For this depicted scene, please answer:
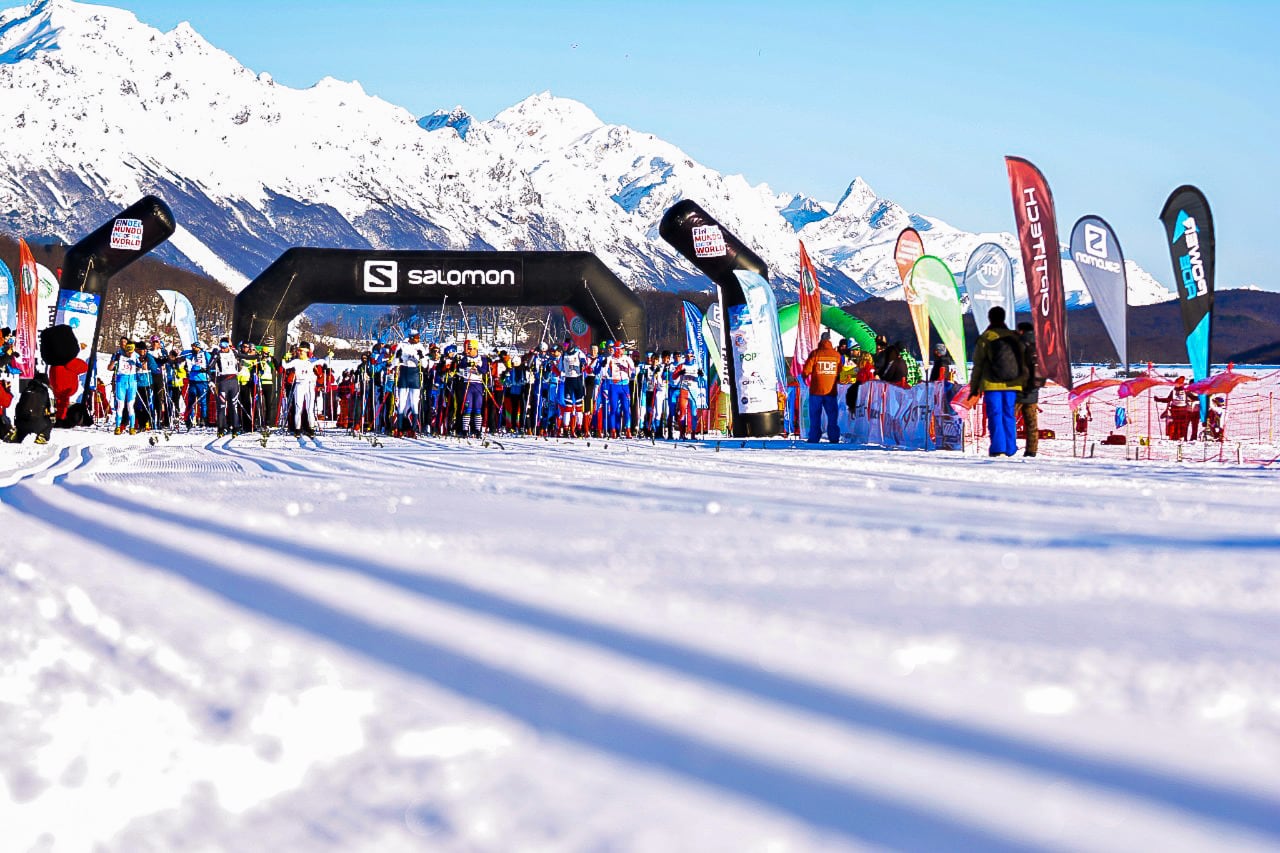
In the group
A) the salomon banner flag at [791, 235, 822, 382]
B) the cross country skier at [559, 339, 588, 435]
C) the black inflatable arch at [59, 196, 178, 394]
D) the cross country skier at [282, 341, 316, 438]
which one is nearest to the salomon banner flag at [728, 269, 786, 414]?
the salomon banner flag at [791, 235, 822, 382]

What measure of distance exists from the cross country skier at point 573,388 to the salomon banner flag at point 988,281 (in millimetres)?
5595

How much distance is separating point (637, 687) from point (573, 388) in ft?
53.5

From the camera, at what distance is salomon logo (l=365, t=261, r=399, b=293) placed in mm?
21141

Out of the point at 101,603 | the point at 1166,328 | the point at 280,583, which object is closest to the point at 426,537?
the point at 280,583

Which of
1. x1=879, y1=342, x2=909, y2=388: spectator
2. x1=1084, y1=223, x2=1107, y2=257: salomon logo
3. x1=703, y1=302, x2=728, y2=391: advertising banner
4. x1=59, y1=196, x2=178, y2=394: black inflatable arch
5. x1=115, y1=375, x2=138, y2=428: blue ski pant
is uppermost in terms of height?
x1=59, y1=196, x2=178, y2=394: black inflatable arch

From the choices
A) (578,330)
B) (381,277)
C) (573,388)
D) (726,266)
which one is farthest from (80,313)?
(726,266)

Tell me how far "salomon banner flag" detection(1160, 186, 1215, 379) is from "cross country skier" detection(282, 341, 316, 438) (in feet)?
36.6

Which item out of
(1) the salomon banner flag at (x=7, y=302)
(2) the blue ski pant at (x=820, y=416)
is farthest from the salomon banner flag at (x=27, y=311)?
(2) the blue ski pant at (x=820, y=416)

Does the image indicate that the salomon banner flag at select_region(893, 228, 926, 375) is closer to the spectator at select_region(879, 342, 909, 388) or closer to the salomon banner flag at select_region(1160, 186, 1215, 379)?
the spectator at select_region(879, 342, 909, 388)

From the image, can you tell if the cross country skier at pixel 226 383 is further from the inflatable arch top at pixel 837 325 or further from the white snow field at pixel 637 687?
the white snow field at pixel 637 687

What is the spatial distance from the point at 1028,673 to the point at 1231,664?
39 centimetres

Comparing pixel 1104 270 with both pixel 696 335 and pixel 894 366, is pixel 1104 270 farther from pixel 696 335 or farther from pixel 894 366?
pixel 696 335

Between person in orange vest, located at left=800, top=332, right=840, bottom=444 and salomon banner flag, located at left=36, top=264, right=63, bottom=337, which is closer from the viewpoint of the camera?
person in orange vest, located at left=800, top=332, right=840, bottom=444

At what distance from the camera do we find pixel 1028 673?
1.99 meters
